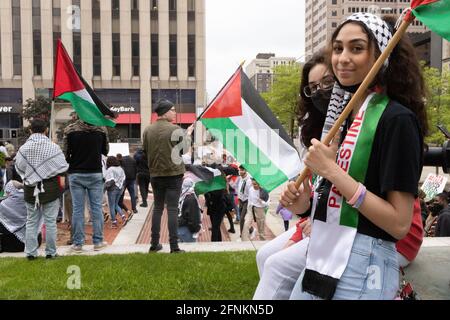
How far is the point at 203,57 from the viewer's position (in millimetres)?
49375

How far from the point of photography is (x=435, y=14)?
70.9 inches

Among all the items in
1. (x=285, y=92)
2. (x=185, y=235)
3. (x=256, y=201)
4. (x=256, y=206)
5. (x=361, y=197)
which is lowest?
(x=185, y=235)

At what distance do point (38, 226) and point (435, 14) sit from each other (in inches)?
207

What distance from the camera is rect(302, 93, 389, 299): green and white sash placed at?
1718 millimetres

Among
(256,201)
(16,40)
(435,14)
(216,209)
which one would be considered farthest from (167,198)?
(16,40)

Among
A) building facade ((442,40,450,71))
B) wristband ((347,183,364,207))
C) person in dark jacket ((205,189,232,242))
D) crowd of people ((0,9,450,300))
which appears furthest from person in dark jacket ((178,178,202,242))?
building facade ((442,40,450,71))

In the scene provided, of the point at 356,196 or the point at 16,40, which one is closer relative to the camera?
the point at 356,196

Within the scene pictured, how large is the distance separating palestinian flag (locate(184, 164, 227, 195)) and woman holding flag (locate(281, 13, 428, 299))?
5.38 metres

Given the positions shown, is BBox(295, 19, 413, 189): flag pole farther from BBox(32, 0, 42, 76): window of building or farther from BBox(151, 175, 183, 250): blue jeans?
BBox(32, 0, 42, 76): window of building

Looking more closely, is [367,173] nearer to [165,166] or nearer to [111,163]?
[165,166]

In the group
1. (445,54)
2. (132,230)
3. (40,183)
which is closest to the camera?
(40,183)

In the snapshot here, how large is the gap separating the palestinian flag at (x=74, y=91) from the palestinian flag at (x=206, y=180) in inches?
64.4

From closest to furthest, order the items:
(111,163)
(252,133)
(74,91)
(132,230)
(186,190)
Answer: (252,133) → (74,91) → (186,190) → (132,230) → (111,163)
